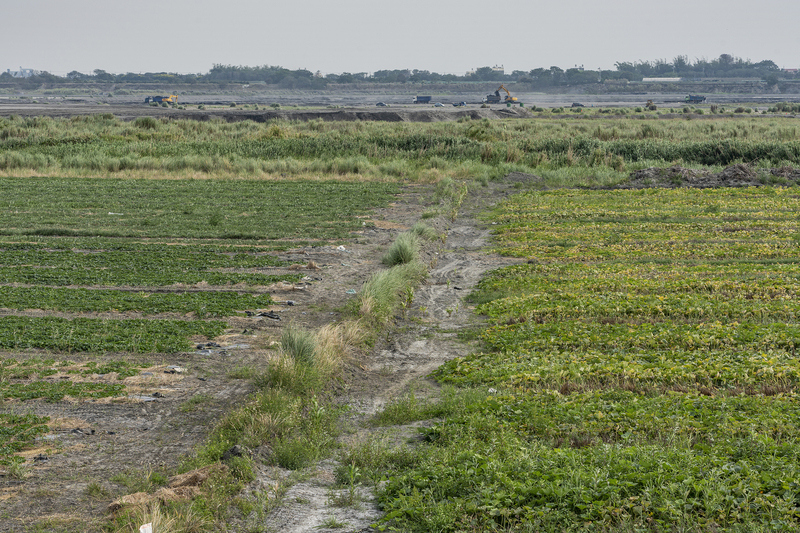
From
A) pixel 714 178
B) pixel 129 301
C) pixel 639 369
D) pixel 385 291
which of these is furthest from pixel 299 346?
pixel 714 178

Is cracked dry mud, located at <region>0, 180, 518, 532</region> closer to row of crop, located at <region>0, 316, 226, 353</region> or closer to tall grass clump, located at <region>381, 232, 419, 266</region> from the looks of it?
row of crop, located at <region>0, 316, 226, 353</region>

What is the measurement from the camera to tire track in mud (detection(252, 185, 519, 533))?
6762 millimetres

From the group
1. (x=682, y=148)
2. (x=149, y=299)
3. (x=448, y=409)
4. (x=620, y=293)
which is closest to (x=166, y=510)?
(x=448, y=409)

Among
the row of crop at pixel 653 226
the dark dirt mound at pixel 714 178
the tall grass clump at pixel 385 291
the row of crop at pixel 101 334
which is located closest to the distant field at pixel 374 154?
the dark dirt mound at pixel 714 178

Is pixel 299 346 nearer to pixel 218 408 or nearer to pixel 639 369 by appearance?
pixel 218 408

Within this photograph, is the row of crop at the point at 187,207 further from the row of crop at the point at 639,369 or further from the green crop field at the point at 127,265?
the row of crop at the point at 639,369

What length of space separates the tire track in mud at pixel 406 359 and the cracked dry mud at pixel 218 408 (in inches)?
0.7

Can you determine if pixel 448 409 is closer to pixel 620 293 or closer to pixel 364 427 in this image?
pixel 364 427

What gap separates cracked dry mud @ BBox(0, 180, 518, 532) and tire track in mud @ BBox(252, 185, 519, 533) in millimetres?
18

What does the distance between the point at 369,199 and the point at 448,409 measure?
20.7 meters

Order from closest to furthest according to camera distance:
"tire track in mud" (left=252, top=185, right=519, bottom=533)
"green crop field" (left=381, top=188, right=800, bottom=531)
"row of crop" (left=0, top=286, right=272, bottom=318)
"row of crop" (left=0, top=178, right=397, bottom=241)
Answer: "green crop field" (left=381, top=188, right=800, bottom=531) < "tire track in mud" (left=252, top=185, right=519, bottom=533) < "row of crop" (left=0, top=286, right=272, bottom=318) < "row of crop" (left=0, top=178, right=397, bottom=241)

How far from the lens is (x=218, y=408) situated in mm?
9023

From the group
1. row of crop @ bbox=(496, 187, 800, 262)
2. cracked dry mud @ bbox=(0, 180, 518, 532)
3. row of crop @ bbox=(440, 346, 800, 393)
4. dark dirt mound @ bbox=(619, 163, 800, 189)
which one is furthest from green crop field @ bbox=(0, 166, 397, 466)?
dark dirt mound @ bbox=(619, 163, 800, 189)

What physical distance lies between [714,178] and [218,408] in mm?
29803
